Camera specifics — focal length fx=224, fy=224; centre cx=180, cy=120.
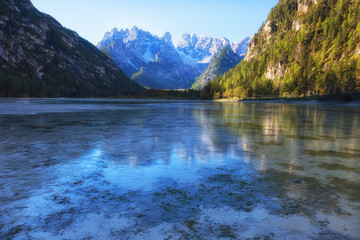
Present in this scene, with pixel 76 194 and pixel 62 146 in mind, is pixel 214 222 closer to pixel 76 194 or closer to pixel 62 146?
pixel 76 194

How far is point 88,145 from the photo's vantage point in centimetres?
1334

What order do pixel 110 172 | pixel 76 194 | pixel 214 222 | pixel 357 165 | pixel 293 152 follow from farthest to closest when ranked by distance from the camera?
pixel 293 152 → pixel 357 165 → pixel 110 172 → pixel 76 194 → pixel 214 222

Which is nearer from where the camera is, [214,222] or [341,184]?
[214,222]

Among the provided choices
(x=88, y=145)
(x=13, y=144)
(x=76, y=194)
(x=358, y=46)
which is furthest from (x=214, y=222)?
(x=358, y=46)

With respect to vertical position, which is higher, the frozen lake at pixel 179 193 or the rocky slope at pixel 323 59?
the rocky slope at pixel 323 59

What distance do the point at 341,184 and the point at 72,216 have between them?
25.5 feet

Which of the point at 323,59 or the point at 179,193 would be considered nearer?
the point at 179,193

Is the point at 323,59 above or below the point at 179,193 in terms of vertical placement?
above

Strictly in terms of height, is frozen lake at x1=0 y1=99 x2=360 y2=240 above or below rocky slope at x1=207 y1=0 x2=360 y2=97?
below

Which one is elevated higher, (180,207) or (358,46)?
(358,46)

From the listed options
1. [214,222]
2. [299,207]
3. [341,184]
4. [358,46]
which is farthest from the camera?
[358,46]

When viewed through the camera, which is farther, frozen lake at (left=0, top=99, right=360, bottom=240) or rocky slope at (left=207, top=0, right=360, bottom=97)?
rocky slope at (left=207, top=0, right=360, bottom=97)

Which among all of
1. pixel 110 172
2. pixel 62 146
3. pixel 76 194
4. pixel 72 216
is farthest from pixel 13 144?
pixel 72 216

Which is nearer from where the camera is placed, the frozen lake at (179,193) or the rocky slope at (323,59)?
the frozen lake at (179,193)
